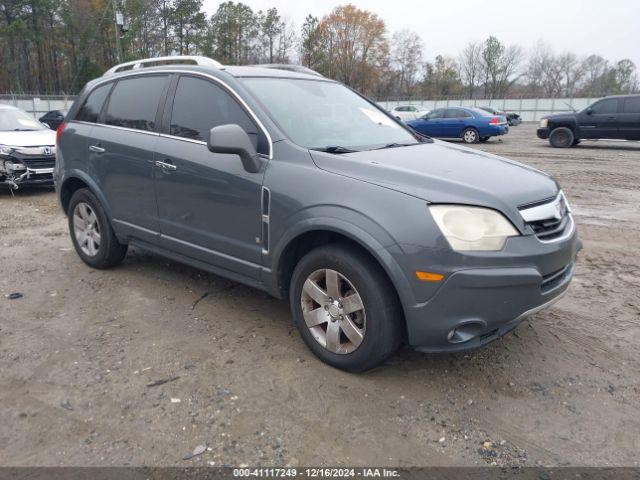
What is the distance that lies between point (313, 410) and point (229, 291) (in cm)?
193

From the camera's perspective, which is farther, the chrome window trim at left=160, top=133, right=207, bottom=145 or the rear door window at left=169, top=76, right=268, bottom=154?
the chrome window trim at left=160, top=133, right=207, bottom=145

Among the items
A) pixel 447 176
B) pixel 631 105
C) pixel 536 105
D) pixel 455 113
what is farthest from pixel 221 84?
pixel 536 105

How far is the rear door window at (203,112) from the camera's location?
11.8ft

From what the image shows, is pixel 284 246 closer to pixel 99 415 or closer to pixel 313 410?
pixel 313 410

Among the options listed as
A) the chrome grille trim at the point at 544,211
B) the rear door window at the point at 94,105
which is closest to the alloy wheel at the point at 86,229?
the rear door window at the point at 94,105

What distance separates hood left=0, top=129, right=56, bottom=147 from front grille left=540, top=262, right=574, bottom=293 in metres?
9.13

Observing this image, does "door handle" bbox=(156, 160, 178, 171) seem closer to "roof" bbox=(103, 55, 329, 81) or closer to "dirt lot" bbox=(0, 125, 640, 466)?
"roof" bbox=(103, 55, 329, 81)

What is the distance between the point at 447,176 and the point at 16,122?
9.97 m

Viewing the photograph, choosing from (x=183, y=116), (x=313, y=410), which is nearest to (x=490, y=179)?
(x=313, y=410)

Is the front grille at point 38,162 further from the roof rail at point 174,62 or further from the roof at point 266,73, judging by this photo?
the roof at point 266,73

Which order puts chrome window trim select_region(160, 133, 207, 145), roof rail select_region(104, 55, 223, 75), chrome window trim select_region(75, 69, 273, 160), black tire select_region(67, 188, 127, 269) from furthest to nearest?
black tire select_region(67, 188, 127, 269), roof rail select_region(104, 55, 223, 75), chrome window trim select_region(160, 133, 207, 145), chrome window trim select_region(75, 69, 273, 160)

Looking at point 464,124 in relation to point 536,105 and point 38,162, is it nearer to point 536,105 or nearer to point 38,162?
point 38,162

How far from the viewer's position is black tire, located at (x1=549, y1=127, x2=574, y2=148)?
1823cm

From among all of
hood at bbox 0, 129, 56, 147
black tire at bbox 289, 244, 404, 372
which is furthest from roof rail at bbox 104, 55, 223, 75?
hood at bbox 0, 129, 56, 147
